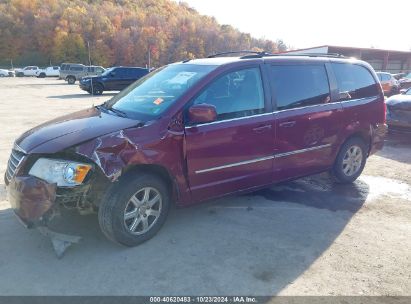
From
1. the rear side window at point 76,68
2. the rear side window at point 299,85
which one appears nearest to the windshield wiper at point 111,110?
the rear side window at point 299,85

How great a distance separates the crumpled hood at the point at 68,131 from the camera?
326cm

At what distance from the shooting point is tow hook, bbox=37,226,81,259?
130 inches

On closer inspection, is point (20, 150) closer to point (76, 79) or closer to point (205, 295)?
point (205, 295)

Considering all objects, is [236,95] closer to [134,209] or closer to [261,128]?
[261,128]

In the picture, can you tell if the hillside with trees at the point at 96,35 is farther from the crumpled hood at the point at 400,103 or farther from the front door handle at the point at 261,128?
the front door handle at the point at 261,128

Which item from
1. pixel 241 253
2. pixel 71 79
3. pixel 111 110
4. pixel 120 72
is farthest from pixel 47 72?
pixel 241 253

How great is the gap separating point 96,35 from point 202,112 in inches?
3145

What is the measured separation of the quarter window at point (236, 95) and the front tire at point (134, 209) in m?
1.03

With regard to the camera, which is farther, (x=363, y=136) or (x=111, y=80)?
(x=111, y=80)

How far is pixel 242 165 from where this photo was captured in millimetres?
4113

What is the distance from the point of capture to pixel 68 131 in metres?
3.49

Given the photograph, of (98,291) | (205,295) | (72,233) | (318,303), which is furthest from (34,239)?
(318,303)

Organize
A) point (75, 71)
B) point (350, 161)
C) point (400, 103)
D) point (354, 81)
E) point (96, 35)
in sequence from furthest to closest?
point (96, 35), point (75, 71), point (400, 103), point (350, 161), point (354, 81)

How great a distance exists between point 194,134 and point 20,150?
67.3 inches
